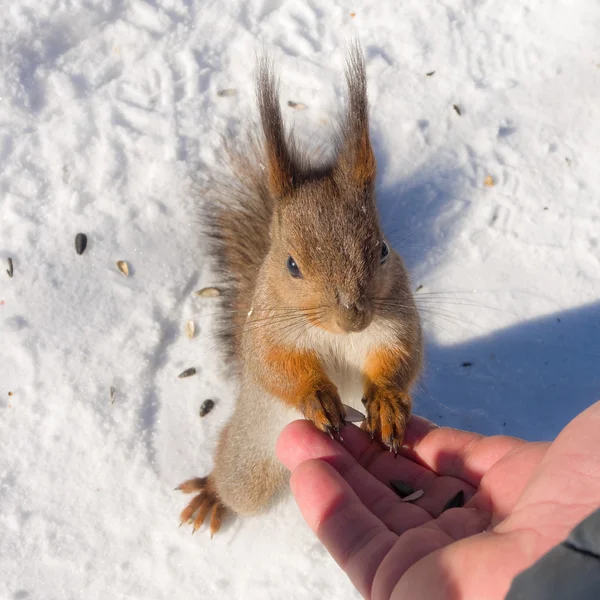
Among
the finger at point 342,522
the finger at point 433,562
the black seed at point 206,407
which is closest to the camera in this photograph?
the finger at point 433,562

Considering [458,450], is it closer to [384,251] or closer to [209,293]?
[384,251]

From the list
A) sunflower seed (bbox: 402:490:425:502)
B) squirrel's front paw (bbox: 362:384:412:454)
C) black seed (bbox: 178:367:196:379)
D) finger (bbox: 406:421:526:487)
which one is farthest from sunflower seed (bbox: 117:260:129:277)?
sunflower seed (bbox: 402:490:425:502)

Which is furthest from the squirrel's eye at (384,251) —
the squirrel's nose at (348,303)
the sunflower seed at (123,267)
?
the sunflower seed at (123,267)

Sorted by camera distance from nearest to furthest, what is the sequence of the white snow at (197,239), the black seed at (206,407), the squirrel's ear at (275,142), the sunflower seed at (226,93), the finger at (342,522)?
the finger at (342,522), the squirrel's ear at (275,142), the white snow at (197,239), the black seed at (206,407), the sunflower seed at (226,93)

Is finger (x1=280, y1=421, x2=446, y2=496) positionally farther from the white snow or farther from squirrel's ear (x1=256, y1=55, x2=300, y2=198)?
squirrel's ear (x1=256, y1=55, x2=300, y2=198)

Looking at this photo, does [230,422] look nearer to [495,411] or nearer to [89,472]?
[89,472]

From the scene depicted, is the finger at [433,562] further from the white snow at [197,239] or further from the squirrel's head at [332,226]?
the white snow at [197,239]
